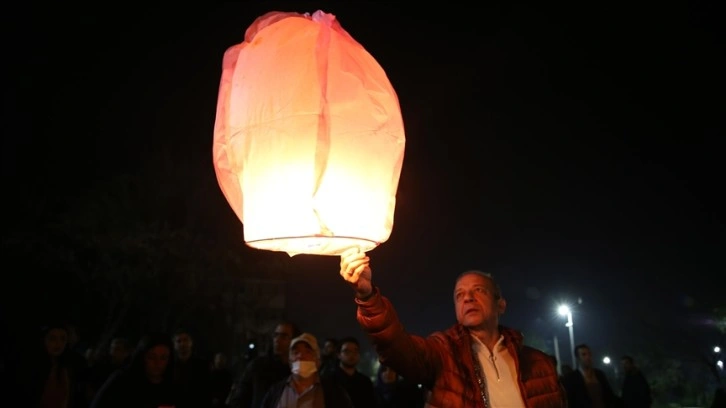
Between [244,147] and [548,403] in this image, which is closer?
[244,147]

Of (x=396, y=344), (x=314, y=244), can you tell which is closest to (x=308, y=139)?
(x=314, y=244)

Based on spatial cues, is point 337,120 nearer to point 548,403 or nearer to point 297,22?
point 297,22

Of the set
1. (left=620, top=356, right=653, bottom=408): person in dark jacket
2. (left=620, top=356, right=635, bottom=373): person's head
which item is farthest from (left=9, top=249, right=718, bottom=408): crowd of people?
(left=620, top=356, right=635, bottom=373): person's head

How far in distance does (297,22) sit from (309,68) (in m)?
0.30

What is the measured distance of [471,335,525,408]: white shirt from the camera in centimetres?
253

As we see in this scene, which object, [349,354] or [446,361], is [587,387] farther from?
[446,361]

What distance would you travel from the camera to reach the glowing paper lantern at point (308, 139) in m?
1.86

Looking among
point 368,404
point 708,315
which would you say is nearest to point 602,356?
point 708,315

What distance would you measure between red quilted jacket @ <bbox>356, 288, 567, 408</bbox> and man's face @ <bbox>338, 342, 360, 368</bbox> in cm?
286

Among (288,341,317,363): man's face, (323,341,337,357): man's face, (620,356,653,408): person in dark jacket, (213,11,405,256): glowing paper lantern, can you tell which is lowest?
(620,356,653,408): person in dark jacket

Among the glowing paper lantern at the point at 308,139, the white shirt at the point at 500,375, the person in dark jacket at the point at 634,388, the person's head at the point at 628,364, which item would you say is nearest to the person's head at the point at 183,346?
the white shirt at the point at 500,375

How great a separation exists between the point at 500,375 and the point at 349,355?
301 centimetres

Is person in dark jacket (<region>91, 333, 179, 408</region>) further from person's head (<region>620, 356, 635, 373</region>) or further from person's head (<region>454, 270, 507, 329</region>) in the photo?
person's head (<region>620, 356, 635, 373</region>)

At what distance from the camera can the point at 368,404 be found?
Result: 538 cm
